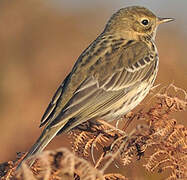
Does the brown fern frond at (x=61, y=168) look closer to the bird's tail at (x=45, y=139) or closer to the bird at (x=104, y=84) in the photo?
the bird's tail at (x=45, y=139)

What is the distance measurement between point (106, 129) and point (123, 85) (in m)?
0.80

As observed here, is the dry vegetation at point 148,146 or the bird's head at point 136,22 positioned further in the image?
the bird's head at point 136,22

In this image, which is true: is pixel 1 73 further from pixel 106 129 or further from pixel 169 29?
pixel 106 129

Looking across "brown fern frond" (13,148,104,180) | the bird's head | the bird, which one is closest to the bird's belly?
the bird

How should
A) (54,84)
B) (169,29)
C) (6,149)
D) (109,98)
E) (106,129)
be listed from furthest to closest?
(169,29) → (54,84) → (6,149) → (109,98) → (106,129)

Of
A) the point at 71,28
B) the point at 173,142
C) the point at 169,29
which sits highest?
the point at 169,29

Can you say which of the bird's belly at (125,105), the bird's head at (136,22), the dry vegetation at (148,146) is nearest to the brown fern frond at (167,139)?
the dry vegetation at (148,146)

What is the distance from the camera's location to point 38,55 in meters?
10.7

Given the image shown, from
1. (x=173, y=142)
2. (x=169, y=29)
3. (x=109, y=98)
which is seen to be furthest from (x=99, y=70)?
(x=169, y=29)

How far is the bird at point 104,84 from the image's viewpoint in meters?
5.45

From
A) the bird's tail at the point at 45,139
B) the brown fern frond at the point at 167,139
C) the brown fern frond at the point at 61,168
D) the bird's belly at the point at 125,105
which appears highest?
the bird's belly at the point at 125,105

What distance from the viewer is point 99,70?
5953mm

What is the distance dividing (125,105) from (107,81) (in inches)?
12.5

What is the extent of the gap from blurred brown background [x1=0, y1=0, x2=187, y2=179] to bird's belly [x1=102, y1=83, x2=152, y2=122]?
84 centimetres
